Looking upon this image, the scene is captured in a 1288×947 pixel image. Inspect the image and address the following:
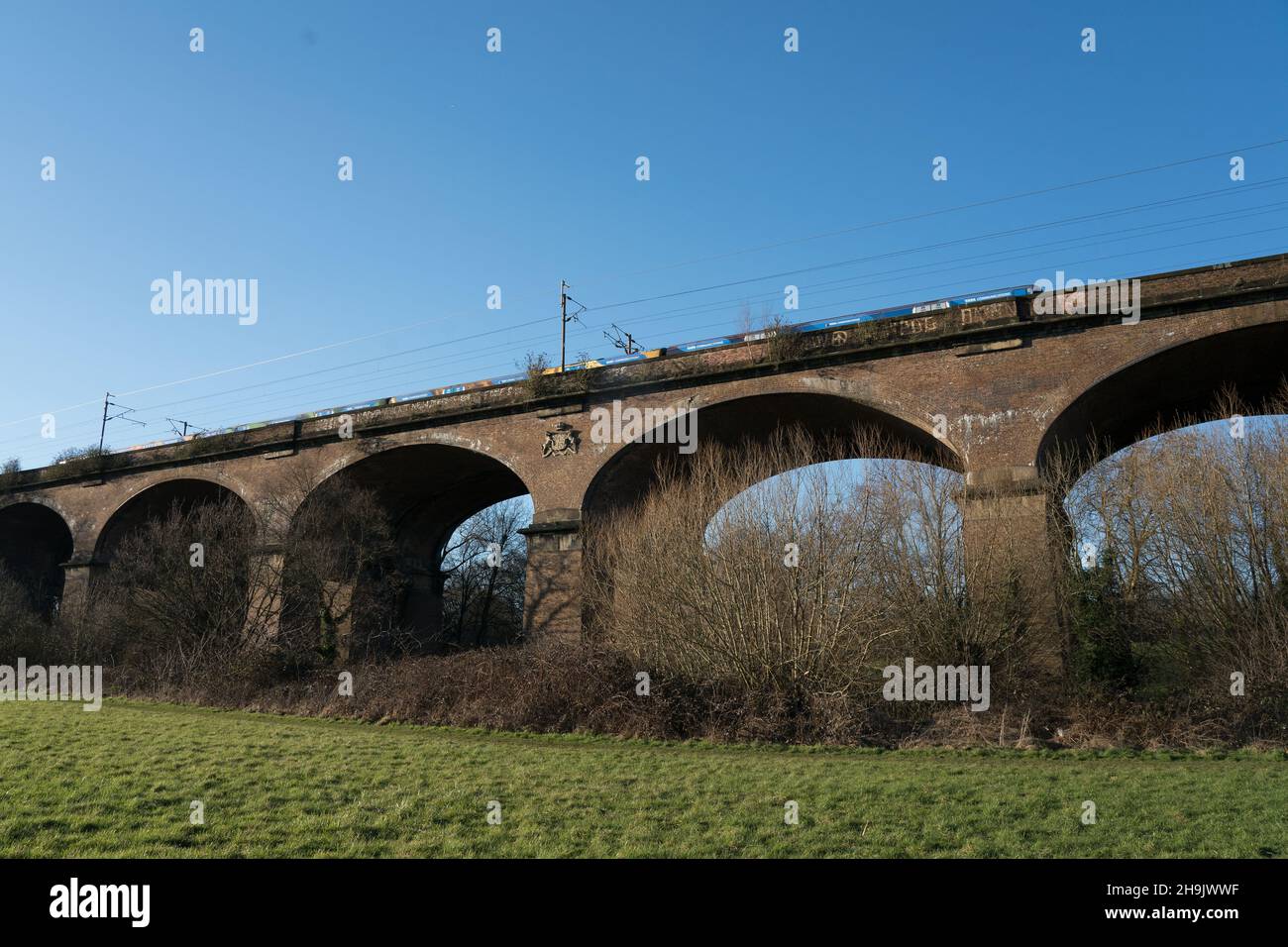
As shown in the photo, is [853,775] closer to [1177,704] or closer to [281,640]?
[1177,704]

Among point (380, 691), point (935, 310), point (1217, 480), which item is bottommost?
point (380, 691)

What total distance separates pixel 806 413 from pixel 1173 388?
692 centimetres

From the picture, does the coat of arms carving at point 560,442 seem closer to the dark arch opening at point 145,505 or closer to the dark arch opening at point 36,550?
the dark arch opening at point 145,505

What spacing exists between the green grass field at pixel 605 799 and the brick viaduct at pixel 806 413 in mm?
6108

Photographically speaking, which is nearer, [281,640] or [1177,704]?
[1177,704]

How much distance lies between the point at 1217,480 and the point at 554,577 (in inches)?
493

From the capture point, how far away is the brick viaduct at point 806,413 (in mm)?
14828

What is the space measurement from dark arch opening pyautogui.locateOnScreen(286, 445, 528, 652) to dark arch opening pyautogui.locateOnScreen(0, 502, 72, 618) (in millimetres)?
14621

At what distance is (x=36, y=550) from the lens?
33.1 metres

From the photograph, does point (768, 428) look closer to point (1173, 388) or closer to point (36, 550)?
point (1173, 388)

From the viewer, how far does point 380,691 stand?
48.5ft

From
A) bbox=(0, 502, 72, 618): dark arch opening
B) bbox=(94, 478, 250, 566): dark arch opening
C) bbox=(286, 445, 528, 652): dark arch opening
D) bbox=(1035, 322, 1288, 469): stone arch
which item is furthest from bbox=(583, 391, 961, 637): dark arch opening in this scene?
bbox=(0, 502, 72, 618): dark arch opening
